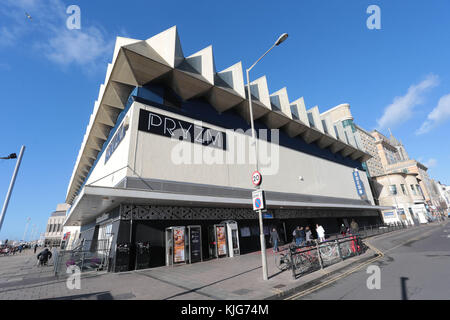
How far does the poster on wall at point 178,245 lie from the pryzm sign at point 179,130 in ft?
21.6

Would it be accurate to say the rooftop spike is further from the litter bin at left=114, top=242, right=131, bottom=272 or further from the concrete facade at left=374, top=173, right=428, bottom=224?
the concrete facade at left=374, top=173, right=428, bottom=224

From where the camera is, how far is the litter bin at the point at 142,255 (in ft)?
38.0

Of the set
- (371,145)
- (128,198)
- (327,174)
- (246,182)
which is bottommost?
(128,198)

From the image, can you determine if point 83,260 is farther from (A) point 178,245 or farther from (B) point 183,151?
(B) point 183,151

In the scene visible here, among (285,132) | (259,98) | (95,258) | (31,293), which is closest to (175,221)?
(95,258)

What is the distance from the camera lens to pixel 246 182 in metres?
18.4

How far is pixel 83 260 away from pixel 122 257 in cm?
273

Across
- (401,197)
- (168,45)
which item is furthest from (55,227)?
(401,197)

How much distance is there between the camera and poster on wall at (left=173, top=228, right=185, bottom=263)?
40.4 ft

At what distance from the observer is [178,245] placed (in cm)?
1254
